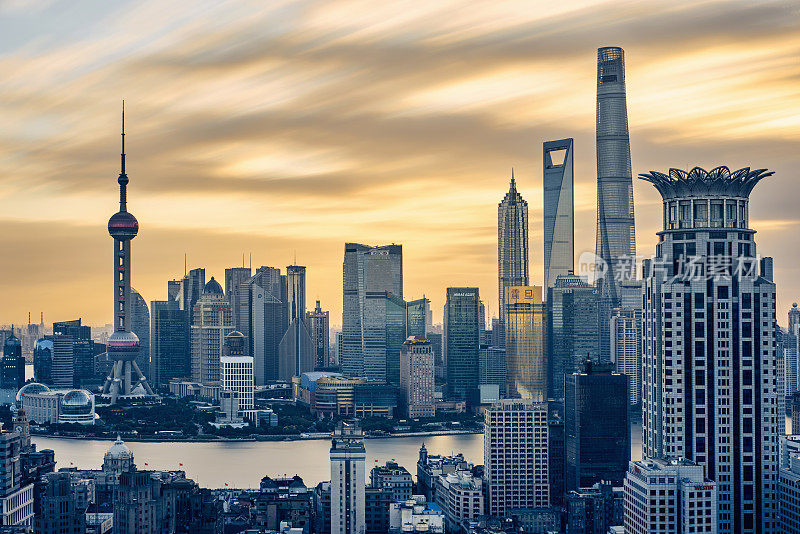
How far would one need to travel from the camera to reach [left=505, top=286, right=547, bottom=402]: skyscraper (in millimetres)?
44469

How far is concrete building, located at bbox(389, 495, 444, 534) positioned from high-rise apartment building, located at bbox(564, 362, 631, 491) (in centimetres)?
491

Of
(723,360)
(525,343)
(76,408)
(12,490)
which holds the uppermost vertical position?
(723,360)

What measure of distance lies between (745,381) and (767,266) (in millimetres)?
1841

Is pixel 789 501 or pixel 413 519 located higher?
pixel 789 501

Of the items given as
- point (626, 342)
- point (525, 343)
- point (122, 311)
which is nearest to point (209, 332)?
point (122, 311)

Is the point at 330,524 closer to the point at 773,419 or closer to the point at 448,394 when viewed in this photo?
the point at 773,419

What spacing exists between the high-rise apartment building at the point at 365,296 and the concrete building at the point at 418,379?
7.47 m

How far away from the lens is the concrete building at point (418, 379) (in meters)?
42.8

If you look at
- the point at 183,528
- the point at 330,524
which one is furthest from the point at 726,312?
the point at 183,528

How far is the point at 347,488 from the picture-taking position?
18.8m

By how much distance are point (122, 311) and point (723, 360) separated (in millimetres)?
40871

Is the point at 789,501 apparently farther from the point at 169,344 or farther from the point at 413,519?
the point at 169,344

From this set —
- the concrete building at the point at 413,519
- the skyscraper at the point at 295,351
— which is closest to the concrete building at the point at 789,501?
the concrete building at the point at 413,519

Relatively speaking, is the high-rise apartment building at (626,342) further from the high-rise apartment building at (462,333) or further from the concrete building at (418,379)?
the concrete building at (418,379)
